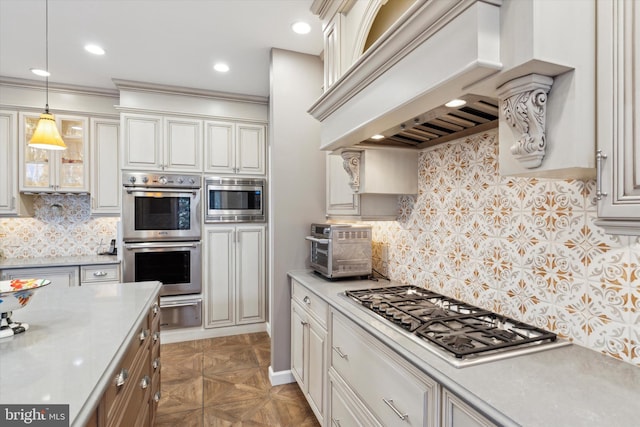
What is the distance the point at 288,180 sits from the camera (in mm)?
2672

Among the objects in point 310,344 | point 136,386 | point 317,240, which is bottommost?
point 310,344

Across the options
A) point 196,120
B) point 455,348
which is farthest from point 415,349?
point 196,120

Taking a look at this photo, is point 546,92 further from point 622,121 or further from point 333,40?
point 333,40

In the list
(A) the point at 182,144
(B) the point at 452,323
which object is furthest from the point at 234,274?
(B) the point at 452,323

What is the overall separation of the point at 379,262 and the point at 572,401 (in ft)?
5.43

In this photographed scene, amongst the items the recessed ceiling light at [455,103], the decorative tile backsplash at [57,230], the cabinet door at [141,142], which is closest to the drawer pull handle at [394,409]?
the recessed ceiling light at [455,103]

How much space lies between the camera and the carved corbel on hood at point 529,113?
888 mm

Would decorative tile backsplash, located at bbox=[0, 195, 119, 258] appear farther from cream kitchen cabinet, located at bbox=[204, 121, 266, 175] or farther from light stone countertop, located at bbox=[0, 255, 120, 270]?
cream kitchen cabinet, located at bbox=[204, 121, 266, 175]

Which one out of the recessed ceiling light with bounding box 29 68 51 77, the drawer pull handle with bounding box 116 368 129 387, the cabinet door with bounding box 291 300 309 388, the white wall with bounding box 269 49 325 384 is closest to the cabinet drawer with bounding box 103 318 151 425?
the drawer pull handle with bounding box 116 368 129 387

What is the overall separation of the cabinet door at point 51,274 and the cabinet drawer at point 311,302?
232 centimetres

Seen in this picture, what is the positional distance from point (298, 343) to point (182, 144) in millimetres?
2364

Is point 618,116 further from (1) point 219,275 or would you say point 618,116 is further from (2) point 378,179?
(1) point 219,275

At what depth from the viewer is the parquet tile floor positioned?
2.24m

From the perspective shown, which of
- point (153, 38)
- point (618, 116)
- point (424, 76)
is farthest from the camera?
point (153, 38)
